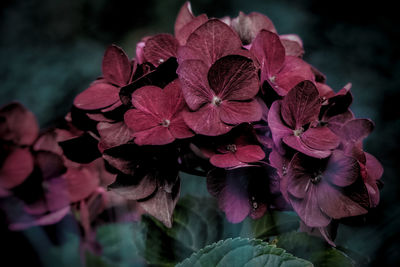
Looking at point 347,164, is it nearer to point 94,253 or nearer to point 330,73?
point 94,253

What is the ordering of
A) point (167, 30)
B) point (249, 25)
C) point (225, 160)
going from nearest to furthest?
point (225, 160), point (249, 25), point (167, 30)

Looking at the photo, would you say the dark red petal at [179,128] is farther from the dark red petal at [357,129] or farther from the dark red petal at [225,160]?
the dark red petal at [357,129]

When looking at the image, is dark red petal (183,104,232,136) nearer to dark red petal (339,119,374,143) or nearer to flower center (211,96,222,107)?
flower center (211,96,222,107)

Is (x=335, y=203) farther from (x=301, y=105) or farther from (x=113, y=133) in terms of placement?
(x=113, y=133)

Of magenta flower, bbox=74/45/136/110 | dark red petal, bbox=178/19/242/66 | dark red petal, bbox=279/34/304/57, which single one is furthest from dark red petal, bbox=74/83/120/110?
dark red petal, bbox=279/34/304/57

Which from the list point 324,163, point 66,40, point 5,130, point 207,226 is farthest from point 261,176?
point 66,40

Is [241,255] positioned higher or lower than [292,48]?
lower

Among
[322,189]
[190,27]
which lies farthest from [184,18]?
[322,189]

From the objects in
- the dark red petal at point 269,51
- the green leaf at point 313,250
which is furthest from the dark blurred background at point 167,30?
the dark red petal at point 269,51
